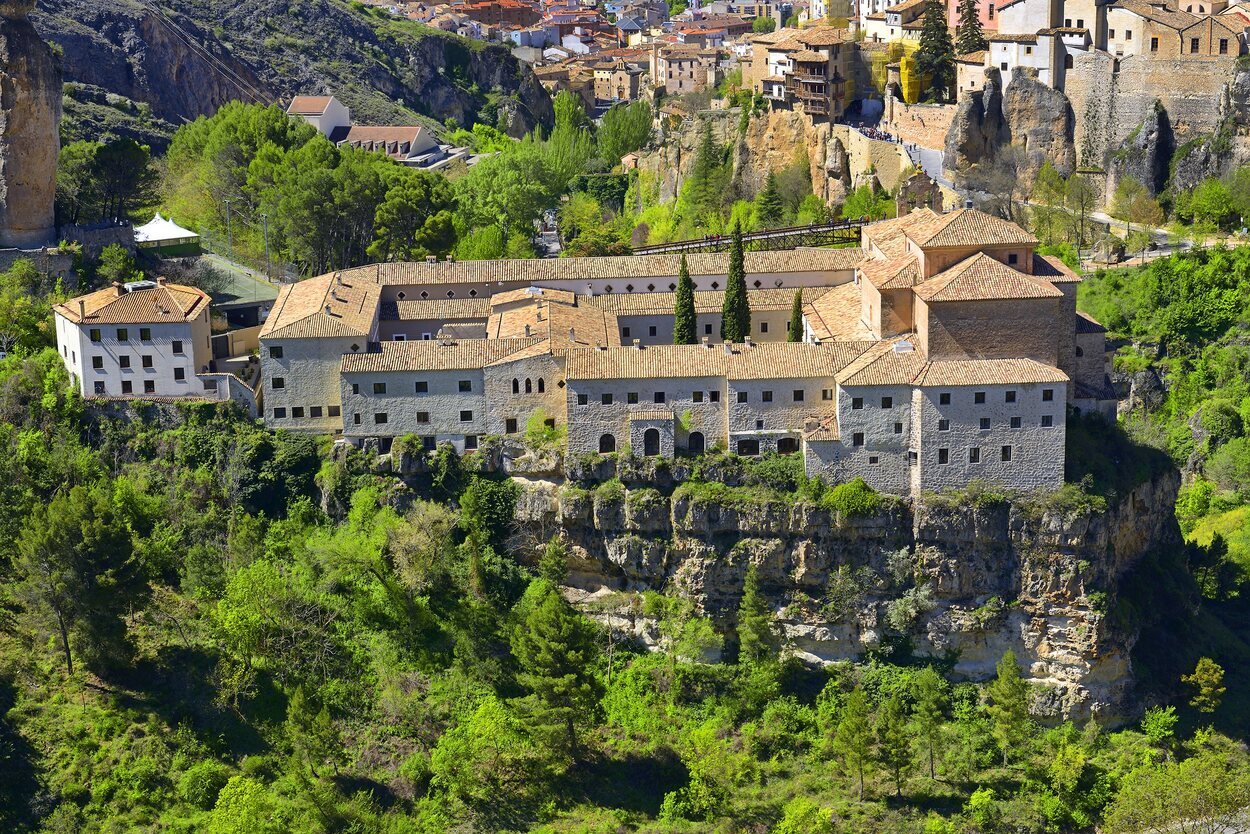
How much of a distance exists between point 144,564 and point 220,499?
13.1 feet

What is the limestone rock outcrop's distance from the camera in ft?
233

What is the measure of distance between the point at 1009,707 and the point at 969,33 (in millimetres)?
50977

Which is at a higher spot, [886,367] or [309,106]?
[309,106]

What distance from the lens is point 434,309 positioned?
220ft

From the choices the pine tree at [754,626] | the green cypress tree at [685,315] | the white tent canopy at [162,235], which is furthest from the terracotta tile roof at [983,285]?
the white tent canopy at [162,235]

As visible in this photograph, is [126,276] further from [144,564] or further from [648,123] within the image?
[648,123]

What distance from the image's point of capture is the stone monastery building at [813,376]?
5678 cm

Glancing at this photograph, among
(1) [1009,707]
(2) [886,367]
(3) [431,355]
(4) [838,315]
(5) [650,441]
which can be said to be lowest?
(1) [1009,707]

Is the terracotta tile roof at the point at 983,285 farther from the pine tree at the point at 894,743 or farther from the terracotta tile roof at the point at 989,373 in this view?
the pine tree at the point at 894,743

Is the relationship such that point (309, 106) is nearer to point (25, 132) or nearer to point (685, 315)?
point (25, 132)

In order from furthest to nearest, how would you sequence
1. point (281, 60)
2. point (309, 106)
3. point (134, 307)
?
point (281, 60) < point (309, 106) < point (134, 307)

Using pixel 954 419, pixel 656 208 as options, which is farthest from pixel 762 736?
pixel 656 208

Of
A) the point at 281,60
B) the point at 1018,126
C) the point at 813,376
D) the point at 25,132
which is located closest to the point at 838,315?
the point at 813,376

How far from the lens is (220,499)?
6166 centimetres
